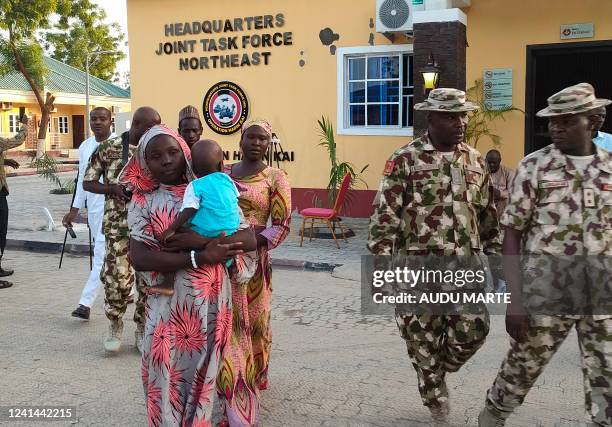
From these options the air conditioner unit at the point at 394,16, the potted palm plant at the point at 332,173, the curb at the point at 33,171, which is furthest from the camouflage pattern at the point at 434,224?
the curb at the point at 33,171

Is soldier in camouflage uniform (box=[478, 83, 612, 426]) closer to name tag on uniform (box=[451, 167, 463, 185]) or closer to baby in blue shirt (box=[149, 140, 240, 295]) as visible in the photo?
name tag on uniform (box=[451, 167, 463, 185])

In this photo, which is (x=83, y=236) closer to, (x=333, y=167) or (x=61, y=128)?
(x=333, y=167)

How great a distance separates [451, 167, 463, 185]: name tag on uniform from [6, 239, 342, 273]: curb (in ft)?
16.9

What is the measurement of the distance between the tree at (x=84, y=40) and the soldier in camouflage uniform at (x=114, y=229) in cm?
3007

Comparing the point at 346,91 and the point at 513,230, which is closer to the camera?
the point at 513,230

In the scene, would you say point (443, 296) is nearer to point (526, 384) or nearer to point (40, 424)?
point (526, 384)

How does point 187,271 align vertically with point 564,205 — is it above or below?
below

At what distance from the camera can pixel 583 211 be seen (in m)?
3.07

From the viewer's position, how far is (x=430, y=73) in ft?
31.6

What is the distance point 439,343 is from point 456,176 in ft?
2.95

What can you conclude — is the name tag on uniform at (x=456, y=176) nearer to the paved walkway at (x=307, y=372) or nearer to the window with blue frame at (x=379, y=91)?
the paved walkway at (x=307, y=372)

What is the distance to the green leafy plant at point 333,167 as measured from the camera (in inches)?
432

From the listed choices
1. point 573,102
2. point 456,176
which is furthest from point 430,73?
point 573,102

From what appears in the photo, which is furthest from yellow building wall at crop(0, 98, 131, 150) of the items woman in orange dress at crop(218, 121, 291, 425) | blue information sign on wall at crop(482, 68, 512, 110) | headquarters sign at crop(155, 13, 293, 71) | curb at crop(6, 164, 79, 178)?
woman in orange dress at crop(218, 121, 291, 425)
